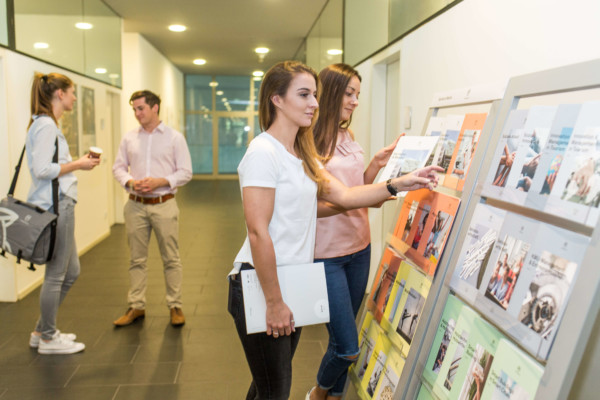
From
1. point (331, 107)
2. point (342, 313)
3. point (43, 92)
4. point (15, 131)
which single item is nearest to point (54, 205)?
point (43, 92)

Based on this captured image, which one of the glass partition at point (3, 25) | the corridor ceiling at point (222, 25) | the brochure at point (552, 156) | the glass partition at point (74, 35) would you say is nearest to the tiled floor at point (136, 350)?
the brochure at point (552, 156)

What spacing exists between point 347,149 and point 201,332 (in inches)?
80.8

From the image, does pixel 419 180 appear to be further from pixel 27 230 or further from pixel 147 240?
pixel 147 240

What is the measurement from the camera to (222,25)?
363 inches

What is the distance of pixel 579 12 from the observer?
5.83ft

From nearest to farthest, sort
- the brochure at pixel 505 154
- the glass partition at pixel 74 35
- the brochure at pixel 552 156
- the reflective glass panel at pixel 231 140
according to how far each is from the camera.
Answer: the brochure at pixel 552 156 < the brochure at pixel 505 154 < the glass partition at pixel 74 35 < the reflective glass panel at pixel 231 140

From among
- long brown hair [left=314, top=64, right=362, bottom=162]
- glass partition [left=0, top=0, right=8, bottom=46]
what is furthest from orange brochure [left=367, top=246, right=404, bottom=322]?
glass partition [left=0, top=0, right=8, bottom=46]

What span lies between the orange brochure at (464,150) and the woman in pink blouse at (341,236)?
47 cm

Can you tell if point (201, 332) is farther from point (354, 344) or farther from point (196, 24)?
point (196, 24)

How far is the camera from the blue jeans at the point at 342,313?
2305mm

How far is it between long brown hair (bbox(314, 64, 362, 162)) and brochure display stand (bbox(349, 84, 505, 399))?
0.40m

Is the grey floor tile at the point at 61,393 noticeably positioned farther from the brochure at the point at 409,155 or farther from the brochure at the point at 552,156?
the brochure at the point at 552,156

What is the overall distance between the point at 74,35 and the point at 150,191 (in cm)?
335

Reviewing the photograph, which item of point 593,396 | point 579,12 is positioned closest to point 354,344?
point 593,396
